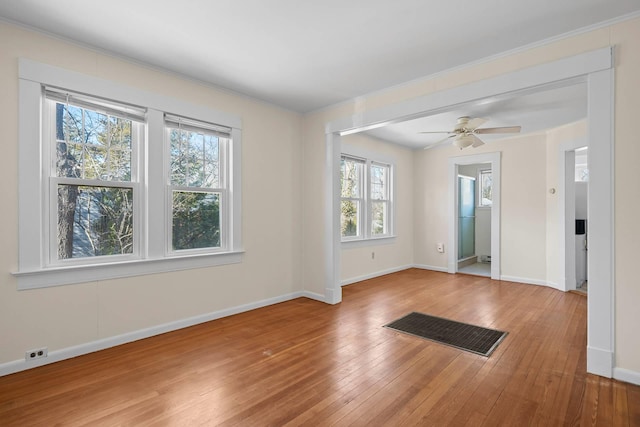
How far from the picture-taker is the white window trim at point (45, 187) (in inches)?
97.8

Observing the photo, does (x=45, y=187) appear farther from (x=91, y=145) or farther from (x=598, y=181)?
(x=598, y=181)

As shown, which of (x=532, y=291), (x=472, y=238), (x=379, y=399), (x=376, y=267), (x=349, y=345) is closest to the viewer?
(x=379, y=399)

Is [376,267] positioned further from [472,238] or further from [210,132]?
[210,132]

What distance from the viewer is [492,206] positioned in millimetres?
5824

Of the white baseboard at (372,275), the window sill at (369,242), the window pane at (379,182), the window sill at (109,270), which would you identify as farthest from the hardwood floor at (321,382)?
the window pane at (379,182)

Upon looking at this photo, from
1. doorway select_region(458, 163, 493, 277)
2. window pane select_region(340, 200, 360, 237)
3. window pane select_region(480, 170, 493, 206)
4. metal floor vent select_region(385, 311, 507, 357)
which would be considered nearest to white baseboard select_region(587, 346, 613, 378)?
metal floor vent select_region(385, 311, 507, 357)

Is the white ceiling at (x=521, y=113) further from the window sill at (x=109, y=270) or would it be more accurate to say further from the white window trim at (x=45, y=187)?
the window sill at (x=109, y=270)

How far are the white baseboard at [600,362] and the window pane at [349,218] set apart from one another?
3.63 meters

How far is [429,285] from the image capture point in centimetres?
533

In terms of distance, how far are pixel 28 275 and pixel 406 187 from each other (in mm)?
6152

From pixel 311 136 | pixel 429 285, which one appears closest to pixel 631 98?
pixel 311 136

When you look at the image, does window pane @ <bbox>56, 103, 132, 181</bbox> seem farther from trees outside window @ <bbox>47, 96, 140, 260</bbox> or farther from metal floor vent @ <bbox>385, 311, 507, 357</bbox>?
metal floor vent @ <bbox>385, 311, 507, 357</bbox>

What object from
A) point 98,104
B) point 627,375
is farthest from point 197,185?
point 627,375

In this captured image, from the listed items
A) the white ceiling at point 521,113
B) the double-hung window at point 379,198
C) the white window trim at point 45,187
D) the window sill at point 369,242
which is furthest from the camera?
the double-hung window at point 379,198
